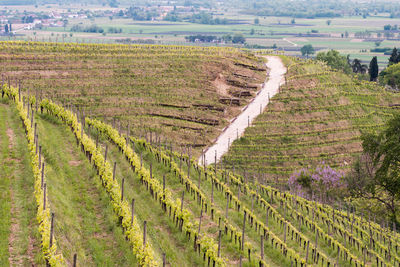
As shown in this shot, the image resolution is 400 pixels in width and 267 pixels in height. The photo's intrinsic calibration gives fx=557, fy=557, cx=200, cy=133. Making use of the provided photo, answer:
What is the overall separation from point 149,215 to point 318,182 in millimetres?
31823

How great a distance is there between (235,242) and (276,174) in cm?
3224

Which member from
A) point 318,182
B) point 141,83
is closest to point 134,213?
point 318,182

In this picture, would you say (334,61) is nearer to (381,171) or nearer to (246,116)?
(246,116)

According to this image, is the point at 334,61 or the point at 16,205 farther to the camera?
the point at 334,61

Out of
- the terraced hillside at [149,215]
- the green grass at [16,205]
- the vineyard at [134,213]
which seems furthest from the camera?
the terraced hillside at [149,215]

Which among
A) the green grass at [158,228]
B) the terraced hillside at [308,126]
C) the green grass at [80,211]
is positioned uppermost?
the green grass at [80,211]

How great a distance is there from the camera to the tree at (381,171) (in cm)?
4681

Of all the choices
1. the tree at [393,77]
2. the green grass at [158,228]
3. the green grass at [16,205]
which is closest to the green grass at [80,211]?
the green grass at [16,205]

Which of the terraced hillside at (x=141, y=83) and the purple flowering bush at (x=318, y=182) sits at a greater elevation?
the terraced hillside at (x=141, y=83)

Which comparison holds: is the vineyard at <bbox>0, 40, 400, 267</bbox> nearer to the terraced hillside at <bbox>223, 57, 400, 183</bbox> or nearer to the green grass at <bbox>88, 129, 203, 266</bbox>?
the green grass at <bbox>88, 129, 203, 266</bbox>

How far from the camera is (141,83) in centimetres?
7112

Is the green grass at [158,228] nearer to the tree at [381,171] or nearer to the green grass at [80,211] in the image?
the green grass at [80,211]

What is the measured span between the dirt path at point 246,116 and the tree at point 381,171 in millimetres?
13848

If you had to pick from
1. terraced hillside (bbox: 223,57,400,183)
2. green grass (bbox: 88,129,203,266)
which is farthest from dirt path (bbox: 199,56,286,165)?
green grass (bbox: 88,129,203,266)
